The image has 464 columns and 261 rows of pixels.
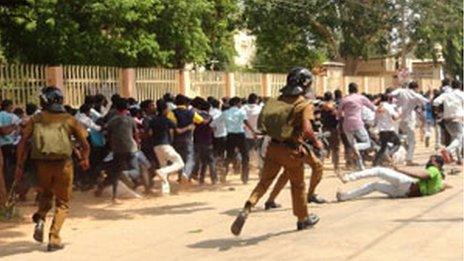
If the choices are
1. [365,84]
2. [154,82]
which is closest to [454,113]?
[154,82]

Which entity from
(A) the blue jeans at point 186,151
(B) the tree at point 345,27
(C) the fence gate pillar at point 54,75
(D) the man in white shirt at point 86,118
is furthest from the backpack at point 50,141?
(B) the tree at point 345,27

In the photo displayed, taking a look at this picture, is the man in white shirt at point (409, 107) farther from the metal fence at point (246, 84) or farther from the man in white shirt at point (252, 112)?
the metal fence at point (246, 84)

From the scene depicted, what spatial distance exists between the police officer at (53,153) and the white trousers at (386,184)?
155 inches

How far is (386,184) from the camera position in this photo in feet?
33.8

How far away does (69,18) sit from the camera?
2147 centimetres

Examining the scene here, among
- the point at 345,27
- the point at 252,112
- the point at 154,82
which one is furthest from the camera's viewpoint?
the point at 345,27

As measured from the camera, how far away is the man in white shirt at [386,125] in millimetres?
13953

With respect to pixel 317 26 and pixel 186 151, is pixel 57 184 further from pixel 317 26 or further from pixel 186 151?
pixel 317 26

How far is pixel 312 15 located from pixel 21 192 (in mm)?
27554

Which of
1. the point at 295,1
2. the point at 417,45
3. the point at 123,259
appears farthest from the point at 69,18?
the point at 417,45

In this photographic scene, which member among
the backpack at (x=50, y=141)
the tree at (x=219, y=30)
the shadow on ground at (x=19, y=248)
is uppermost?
the tree at (x=219, y=30)

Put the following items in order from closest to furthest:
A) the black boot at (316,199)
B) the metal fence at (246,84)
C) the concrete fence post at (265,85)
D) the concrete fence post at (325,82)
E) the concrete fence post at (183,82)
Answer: the black boot at (316,199)
the concrete fence post at (183,82)
the metal fence at (246,84)
the concrete fence post at (265,85)
the concrete fence post at (325,82)

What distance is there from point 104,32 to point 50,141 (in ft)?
48.8

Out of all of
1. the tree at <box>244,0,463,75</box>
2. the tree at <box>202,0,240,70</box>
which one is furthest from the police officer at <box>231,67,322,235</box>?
the tree at <box>244,0,463,75</box>
